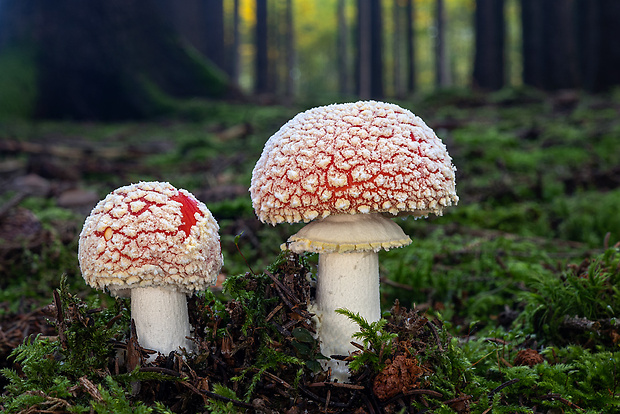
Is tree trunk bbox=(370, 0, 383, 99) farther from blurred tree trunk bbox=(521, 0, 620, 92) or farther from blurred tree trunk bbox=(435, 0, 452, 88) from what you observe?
blurred tree trunk bbox=(521, 0, 620, 92)

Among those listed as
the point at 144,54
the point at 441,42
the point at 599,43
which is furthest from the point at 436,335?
the point at 441,42

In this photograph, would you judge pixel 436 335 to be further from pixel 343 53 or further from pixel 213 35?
pixel 343 53

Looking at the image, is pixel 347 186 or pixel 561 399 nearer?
pixel 347 186

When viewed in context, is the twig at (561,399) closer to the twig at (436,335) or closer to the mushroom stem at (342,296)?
the twig at (436,335)

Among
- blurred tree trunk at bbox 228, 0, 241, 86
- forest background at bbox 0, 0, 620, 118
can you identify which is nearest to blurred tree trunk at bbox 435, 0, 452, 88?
forest background at bbox 0, 0, 620, 118

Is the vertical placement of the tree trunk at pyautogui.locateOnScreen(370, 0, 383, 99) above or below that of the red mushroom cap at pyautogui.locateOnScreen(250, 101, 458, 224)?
above
